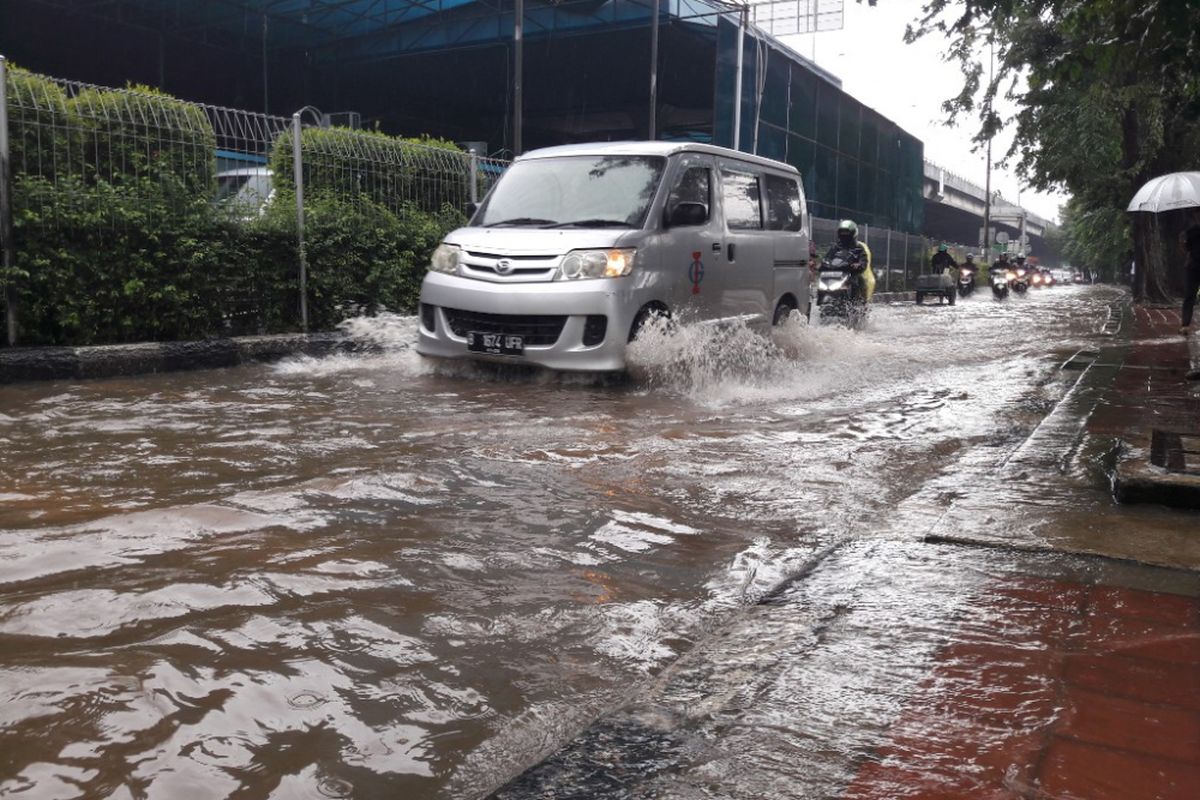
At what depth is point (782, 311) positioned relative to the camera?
1037cm

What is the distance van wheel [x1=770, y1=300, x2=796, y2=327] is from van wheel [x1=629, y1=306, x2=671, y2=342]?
7.48ft

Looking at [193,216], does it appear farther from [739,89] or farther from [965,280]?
[965,280]

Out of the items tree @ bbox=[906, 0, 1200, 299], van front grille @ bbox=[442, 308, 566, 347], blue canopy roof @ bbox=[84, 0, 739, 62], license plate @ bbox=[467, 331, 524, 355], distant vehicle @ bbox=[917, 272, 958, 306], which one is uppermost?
blue canopy roof @ bbox=[84, 0, 739, 62]

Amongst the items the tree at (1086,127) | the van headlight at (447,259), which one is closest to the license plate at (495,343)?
the van headlight at (447,259)

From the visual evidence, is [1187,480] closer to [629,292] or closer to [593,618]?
[593,618]

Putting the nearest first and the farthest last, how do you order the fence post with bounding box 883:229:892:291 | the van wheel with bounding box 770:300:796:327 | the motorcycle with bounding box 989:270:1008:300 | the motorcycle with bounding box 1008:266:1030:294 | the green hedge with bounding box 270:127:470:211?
the van wheel with bounding box 770:300:796:327 → the green hedge with bounding box 270:127:470:211 → the fence post with bounding box 883:229:892:291 → the motorcycle with bounding box 989:270:1008:300 → the motorcycle with bounding box 1008:266:1030:294

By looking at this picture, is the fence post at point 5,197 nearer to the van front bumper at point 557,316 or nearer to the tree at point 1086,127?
the van front bumper at point 557,316

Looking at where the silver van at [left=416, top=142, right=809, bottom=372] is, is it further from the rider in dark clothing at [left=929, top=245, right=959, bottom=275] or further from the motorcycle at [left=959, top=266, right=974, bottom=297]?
the motorcycle at [left=959, top=266, right=974, bottom=297]

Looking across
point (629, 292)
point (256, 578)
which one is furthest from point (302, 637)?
point (629, 292)

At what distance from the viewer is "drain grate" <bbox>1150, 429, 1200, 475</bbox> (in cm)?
424

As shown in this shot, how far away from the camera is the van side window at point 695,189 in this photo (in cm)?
848

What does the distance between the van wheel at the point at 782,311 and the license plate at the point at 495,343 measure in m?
3.23

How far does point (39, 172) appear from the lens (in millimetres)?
8125

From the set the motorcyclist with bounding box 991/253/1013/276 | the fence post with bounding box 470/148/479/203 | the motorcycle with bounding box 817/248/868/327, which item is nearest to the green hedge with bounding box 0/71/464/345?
the fence post with bounding box 470/148/479/203
